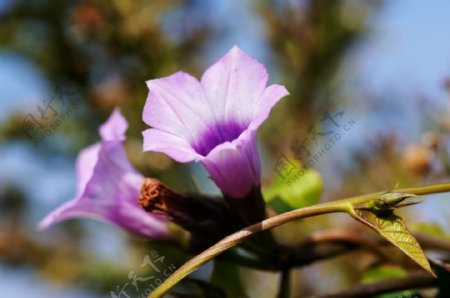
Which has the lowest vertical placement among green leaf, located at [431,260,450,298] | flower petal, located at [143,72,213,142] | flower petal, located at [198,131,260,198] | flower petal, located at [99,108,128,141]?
green leaf, located at [431,260,450,298]

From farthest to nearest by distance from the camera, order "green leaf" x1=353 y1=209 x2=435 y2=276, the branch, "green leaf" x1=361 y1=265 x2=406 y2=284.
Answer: "green leaf" x1=361 y1=265 x2=406 y2=284
the branch
"green leaf" x1=353 y1=209 x2=435 y2=276

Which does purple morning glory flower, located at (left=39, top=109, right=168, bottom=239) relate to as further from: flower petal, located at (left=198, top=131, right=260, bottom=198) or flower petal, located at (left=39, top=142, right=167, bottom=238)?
flower petal, located at (left=198, top=131, right=260, bottom=198)

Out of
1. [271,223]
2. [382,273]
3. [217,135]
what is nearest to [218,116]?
[217,135]

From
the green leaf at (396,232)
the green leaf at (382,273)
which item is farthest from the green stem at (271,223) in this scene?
the green leaf at (382,273)

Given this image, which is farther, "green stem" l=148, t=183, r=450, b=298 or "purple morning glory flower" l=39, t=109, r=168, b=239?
"purple morning glory flower" l=39, t=109, r=168, b=239

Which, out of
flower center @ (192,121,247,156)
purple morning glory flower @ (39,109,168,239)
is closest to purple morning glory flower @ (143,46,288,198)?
flower center @ (192,121,247,156)

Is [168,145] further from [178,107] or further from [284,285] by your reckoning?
[284,285]

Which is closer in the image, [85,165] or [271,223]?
[271,223]

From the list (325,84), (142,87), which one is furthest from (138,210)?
(325,84)
